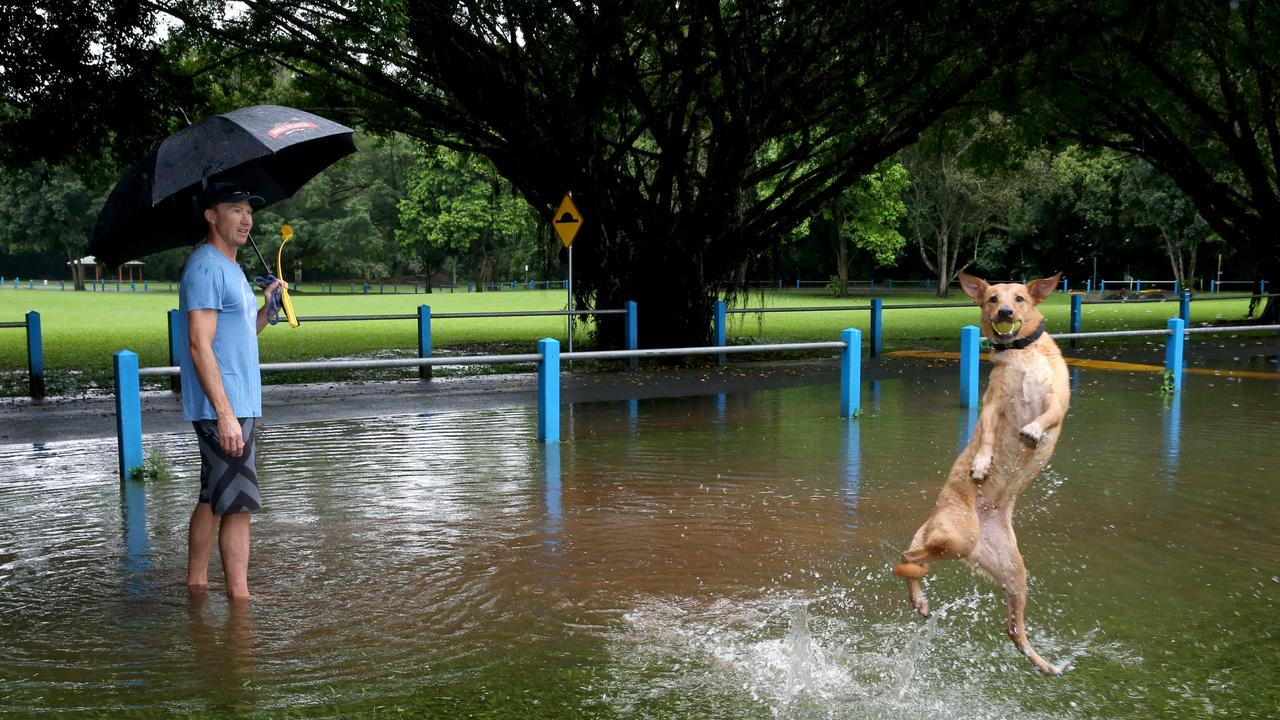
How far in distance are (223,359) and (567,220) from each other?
13.7 meters

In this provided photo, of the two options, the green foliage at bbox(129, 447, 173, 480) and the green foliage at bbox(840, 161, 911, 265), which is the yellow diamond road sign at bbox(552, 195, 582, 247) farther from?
the green foliage at bbox(840, 161, 911, 265)

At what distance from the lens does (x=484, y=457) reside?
10.4 m

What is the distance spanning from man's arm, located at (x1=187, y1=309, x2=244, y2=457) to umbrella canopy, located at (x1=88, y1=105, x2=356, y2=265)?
58 cm

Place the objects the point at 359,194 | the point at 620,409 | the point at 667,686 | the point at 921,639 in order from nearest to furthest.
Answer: the point at 667,686 < the point at 921,639 < the point at 620,409 < the point at 359,194

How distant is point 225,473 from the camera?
5.52 meters

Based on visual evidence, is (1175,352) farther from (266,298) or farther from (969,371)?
(266,298)

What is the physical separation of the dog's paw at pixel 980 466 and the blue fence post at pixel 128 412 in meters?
7.18

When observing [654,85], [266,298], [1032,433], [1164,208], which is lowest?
[1032,433]

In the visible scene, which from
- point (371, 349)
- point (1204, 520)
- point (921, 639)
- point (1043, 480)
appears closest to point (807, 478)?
point (1043, 480)

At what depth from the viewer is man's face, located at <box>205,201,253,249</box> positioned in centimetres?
552

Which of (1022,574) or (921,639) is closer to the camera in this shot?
(1022,574)

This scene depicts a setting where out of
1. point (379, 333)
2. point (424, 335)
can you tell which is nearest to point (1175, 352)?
point (424, 335)

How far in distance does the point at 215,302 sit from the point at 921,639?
3606 millimetres

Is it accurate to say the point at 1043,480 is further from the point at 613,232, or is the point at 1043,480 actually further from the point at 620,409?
the point at 613,232
